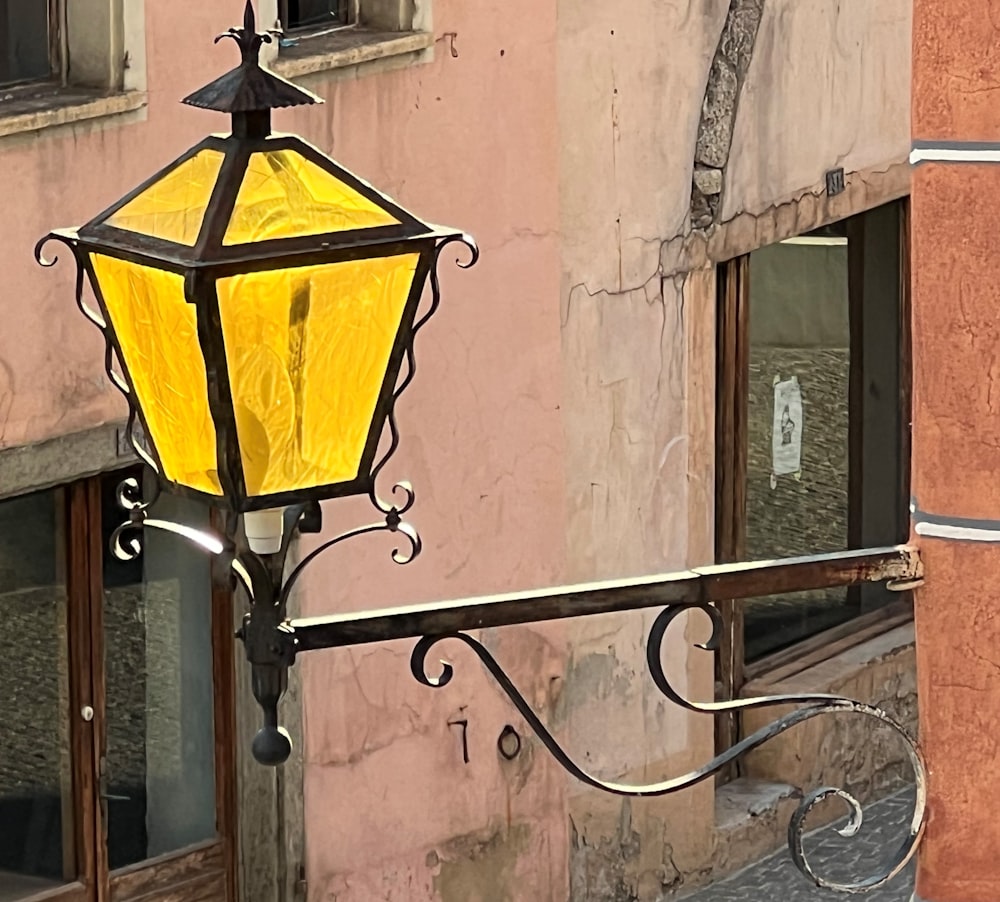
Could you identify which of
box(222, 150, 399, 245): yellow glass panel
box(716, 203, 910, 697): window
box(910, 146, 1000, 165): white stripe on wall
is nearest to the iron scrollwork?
box(222, 150, 399, 245): yellow glass panel

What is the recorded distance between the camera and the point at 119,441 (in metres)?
8.01

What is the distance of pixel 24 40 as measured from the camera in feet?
25.6

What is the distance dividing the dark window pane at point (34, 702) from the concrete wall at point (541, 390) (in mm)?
449

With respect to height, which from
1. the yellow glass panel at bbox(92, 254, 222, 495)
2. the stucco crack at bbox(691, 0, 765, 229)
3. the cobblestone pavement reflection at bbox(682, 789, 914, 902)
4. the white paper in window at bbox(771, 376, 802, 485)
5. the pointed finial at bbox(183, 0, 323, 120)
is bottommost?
the cobblestone pavement reflection at bbox(682, 789, 914, 902)

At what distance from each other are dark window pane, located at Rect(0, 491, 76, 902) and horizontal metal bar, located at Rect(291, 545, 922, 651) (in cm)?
448

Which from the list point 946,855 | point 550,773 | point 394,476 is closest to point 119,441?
point 394,476

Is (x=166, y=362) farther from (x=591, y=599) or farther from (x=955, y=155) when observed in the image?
(x=955, y=155)

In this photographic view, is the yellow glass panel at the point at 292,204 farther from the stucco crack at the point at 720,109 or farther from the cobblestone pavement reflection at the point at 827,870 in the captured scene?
the cobblestone pavement reflection at the point at 827,870

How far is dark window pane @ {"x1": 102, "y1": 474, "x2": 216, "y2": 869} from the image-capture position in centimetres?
848

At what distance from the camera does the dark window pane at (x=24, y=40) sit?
304 inches

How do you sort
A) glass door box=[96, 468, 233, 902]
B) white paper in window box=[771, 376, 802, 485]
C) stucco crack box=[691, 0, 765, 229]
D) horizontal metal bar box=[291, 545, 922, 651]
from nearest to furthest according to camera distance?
1. horizontal metal bar box=[291, 545, 922, 651]
2. glass door box=[96, 468, 233, 902]
3. stucco crack box=[691, 0, 765, 229]
4. white paper in window box=[771, 376, 802, 485]

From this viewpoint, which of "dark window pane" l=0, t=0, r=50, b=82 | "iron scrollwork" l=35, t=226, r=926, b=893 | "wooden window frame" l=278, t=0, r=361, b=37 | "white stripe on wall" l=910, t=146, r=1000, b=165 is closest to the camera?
"iron scrollwork" l=35, t=226, r=926, b=893

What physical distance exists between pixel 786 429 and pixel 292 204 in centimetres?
841

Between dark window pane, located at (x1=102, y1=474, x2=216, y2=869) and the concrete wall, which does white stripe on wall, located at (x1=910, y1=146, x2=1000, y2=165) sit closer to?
the concrete wall
